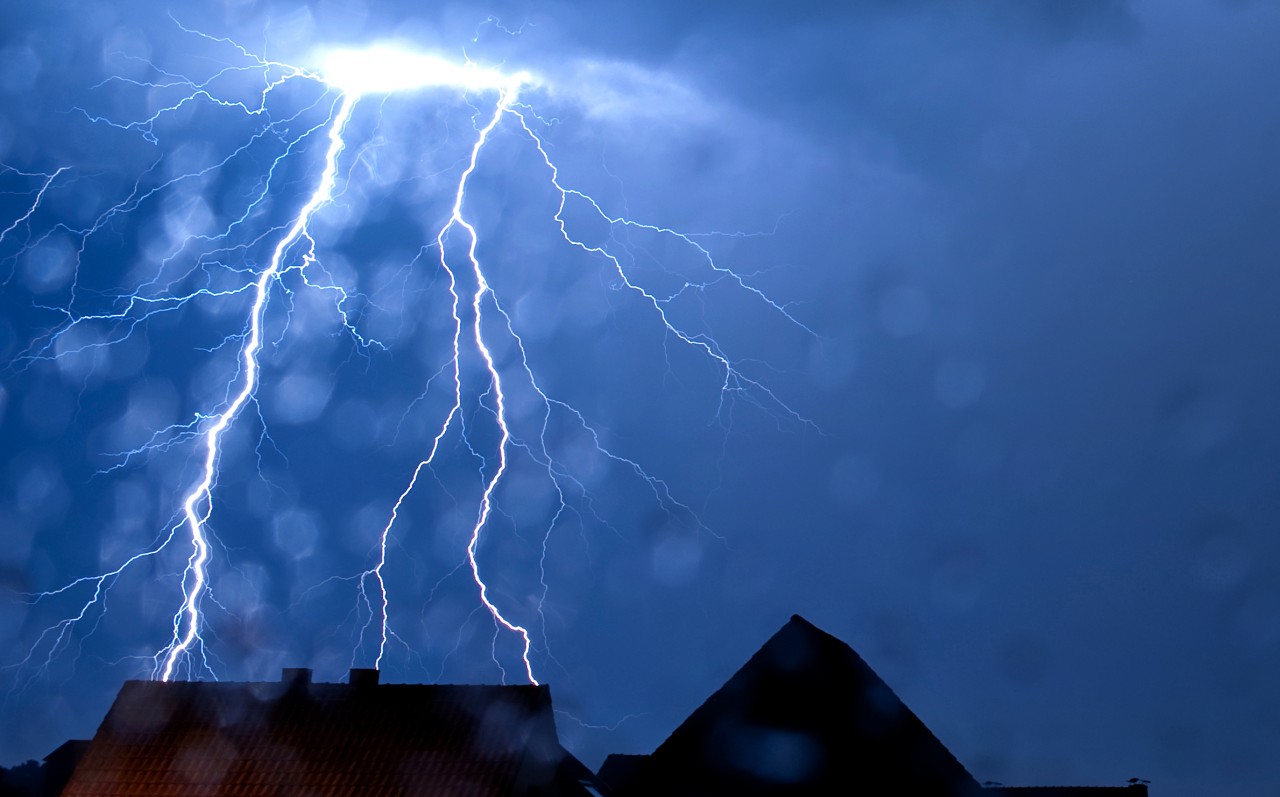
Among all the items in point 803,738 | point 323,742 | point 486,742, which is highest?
point 803,738

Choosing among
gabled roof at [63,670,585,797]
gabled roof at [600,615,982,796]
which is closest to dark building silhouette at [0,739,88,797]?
gabled roof at [63,670,585,797]

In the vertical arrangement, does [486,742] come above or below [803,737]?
below

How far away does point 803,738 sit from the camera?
14836 mm

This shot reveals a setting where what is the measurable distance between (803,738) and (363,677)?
5704 millimetres

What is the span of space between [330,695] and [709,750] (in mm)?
4795

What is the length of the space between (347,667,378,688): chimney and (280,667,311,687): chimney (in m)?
0.55

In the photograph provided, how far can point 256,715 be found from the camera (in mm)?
15352

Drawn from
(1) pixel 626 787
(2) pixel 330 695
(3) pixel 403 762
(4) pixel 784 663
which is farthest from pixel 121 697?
(4) pixel 784 663

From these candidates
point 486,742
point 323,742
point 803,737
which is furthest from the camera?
point 803,737

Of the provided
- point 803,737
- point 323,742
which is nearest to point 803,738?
point 803,737

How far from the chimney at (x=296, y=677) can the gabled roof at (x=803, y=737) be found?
445 centimetres

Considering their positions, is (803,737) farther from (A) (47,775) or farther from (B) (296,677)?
(A) (47,775)

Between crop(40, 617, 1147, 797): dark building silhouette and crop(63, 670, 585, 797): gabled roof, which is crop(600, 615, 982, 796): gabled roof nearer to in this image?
crop(40, 617, 1147, 797): dark building silhouette

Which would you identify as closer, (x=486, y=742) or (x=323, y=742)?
(x=486, y=742)
